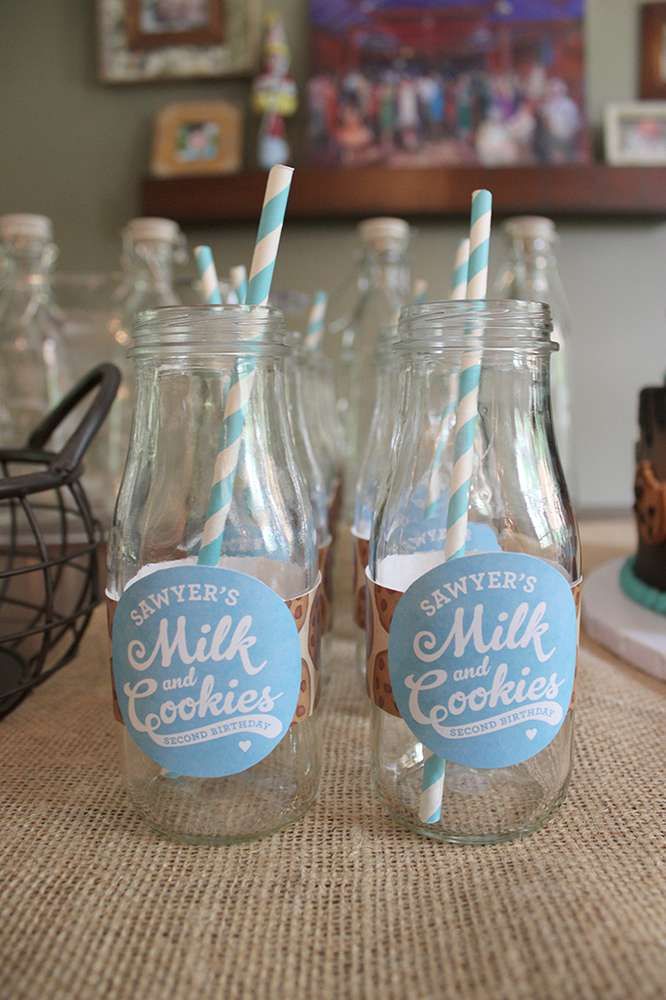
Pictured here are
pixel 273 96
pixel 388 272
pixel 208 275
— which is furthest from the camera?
pixel 273 96

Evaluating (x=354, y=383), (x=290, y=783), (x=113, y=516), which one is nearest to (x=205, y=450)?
(x=113, y=516)

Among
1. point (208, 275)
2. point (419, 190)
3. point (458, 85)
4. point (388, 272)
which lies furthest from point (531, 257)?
point (208, 275)

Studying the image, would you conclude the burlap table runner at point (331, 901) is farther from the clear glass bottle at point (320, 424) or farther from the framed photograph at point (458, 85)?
the framed photograph at point (458, 85)

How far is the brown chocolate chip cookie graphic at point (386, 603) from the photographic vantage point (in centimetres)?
32

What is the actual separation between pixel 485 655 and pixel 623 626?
0.90 feet

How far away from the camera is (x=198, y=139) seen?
47.8 inches

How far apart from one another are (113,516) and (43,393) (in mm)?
624

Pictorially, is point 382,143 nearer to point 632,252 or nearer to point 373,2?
point 373,2

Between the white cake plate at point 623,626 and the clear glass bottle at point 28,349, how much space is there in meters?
0.65

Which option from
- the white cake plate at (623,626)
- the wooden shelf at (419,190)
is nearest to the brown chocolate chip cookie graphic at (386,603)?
the white cake plate at (623,626)

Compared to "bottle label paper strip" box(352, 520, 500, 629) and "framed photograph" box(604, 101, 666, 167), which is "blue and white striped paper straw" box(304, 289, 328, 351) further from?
"framed photograph" box(604, 101, 666, 167)

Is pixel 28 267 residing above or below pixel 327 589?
above

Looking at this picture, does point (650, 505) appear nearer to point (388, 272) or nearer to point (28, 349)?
point (388, 272)

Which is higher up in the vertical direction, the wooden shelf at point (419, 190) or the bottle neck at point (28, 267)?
the wooden shelf at point (419, 190)
